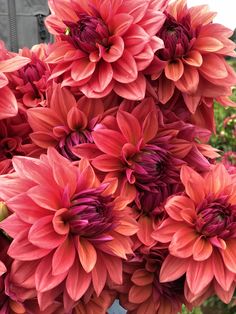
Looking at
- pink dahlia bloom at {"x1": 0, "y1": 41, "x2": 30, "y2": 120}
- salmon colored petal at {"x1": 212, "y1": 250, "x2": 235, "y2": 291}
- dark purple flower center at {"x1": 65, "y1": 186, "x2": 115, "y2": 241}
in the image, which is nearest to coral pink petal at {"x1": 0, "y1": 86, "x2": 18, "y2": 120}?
pink dahlia bloom at {"x1": 0, "y1": 41, "x2": 30, "y2": 120}

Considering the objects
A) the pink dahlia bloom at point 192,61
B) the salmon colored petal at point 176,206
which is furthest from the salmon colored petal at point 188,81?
the salmon colored petal at point 176,206

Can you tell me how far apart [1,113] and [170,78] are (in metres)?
0.16

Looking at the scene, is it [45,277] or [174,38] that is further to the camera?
[174,38]

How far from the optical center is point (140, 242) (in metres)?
0.48

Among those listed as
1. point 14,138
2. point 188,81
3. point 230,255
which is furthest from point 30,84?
point 230,255

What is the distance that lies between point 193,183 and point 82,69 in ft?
0.48

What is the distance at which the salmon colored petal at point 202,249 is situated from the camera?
45 centimetres

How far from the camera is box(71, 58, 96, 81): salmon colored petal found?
0.49 metres

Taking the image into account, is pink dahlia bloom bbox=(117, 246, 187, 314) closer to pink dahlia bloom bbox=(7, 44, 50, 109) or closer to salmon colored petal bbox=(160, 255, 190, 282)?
salmon colored petal bbox=(160, 255, 190, 282)

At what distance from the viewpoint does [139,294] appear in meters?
0.49

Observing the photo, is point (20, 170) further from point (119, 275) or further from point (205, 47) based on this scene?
point (205, 47)

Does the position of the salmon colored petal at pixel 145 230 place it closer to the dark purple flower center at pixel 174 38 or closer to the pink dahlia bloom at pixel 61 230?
the pink dahlia bloom at pixel 61 230

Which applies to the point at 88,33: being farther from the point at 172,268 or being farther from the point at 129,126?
the point at 172,268

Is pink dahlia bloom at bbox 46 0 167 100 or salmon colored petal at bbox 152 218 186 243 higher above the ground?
pink dahlia bloom at bbox 46 0 167 100
